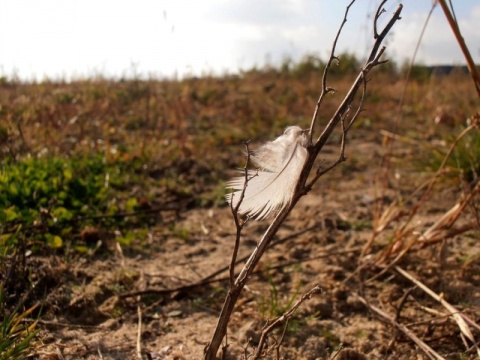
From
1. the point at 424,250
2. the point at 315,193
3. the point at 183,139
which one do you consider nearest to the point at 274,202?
the point at 424,250

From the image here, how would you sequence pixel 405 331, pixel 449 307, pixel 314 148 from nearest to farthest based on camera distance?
pixel 314 148 < pixel 405 331 < pixel 449 307

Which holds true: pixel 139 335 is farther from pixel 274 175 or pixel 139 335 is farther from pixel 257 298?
pixel 274 175

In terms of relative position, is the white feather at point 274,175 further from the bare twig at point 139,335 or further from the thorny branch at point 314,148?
the bare twig at point 139,335

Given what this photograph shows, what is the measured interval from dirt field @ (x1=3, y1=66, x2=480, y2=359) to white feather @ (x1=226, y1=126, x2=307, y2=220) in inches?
11.3

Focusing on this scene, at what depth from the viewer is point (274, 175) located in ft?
4.29

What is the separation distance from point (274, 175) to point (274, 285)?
3.52ft

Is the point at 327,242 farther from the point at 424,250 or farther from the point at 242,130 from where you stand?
the point at 242,130

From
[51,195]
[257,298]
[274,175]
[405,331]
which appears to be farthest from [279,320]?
[51,195]

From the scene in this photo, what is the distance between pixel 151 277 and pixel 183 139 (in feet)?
8.14

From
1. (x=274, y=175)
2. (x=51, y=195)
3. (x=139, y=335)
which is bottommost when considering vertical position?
(x=139, y=335)

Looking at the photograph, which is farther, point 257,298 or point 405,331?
point 257,298

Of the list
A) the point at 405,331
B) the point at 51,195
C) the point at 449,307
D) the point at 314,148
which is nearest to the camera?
the point at 314,148

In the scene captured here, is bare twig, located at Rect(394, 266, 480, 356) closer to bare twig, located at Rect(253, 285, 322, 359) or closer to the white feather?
bare twig, located at Rect(253, 285, 322, 359)

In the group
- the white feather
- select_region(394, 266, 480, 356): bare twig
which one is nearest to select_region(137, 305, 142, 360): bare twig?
the white feather
